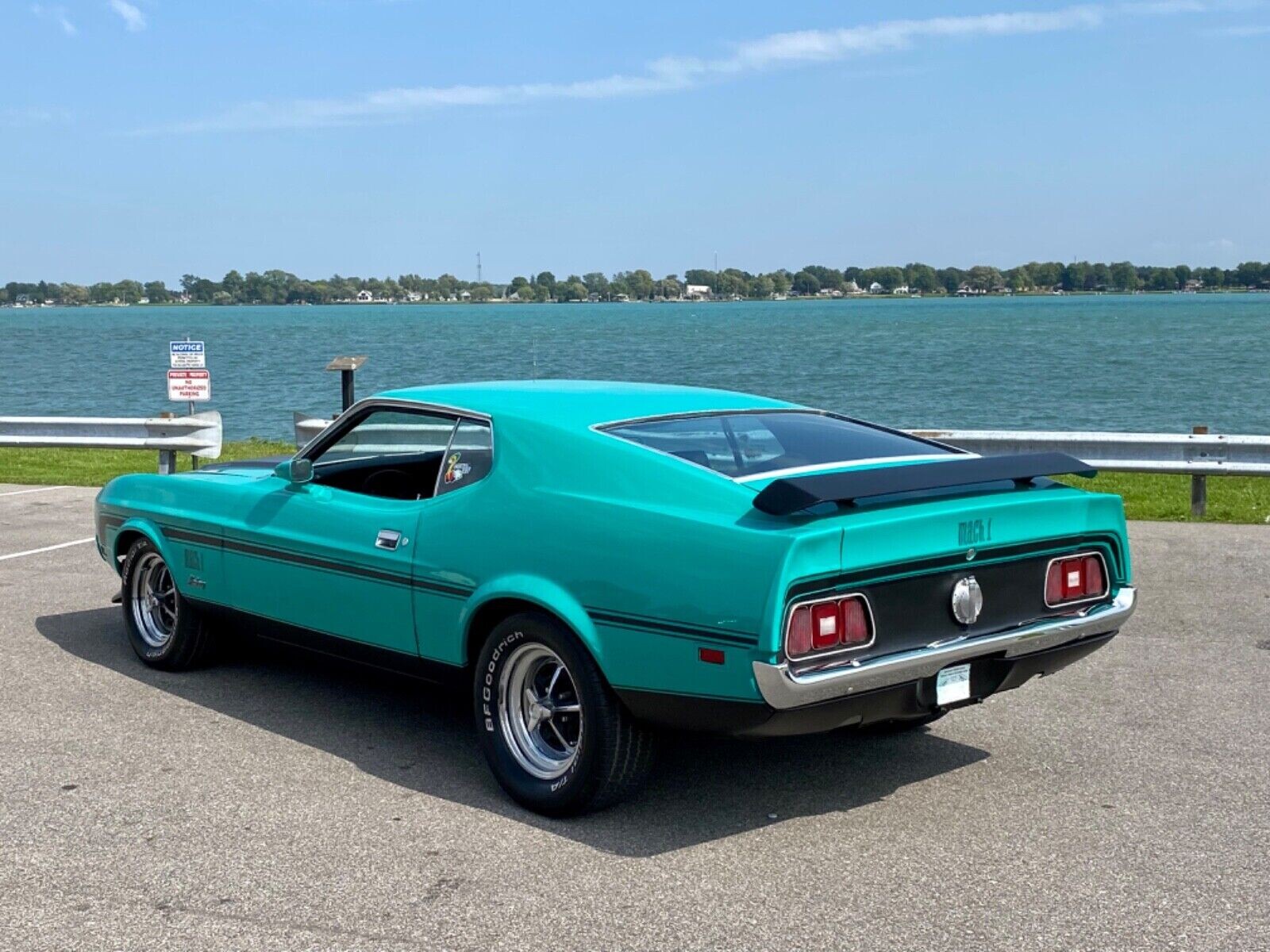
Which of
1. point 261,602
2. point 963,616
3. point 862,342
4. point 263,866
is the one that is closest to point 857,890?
point 963,616

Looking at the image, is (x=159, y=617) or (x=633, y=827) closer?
(x=633, y=827)

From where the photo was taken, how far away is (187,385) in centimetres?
1495

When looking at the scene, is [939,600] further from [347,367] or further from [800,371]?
[800,371]

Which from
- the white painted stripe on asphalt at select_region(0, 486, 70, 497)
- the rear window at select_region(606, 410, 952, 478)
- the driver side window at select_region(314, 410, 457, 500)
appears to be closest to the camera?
the rear window at select_region(606, 410, 952, 478)

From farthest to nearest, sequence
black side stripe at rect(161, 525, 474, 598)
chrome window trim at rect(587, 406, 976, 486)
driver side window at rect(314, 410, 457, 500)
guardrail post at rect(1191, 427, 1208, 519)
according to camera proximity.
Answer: guardrail post at rect(1191, 427, 1208, 519), driver side window at rect(314, 410, 457, 500), black side stripe at rect(161, 525, 474, 598), chrome window trim at rect(587, 406, 976, 486)

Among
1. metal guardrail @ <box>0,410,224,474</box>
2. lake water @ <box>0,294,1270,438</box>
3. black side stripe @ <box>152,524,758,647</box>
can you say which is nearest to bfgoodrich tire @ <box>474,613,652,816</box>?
black side stripe @ <box>152,524,758,647</box>

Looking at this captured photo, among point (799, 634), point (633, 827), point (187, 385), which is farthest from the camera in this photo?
point (187, 385)

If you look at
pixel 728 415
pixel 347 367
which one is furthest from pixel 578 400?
pixel 347 367

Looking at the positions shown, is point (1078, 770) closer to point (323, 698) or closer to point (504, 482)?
point (504, 482)

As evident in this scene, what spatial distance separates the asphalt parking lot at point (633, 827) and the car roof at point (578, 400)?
114 centimetres

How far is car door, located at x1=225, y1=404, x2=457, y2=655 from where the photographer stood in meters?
5.29

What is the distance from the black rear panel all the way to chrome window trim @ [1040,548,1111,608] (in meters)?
0.01

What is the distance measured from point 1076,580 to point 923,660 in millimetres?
894

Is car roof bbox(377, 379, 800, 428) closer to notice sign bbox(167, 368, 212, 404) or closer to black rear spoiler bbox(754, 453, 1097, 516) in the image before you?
black rear spoiler bbox(754, 453, 1097, 516)
